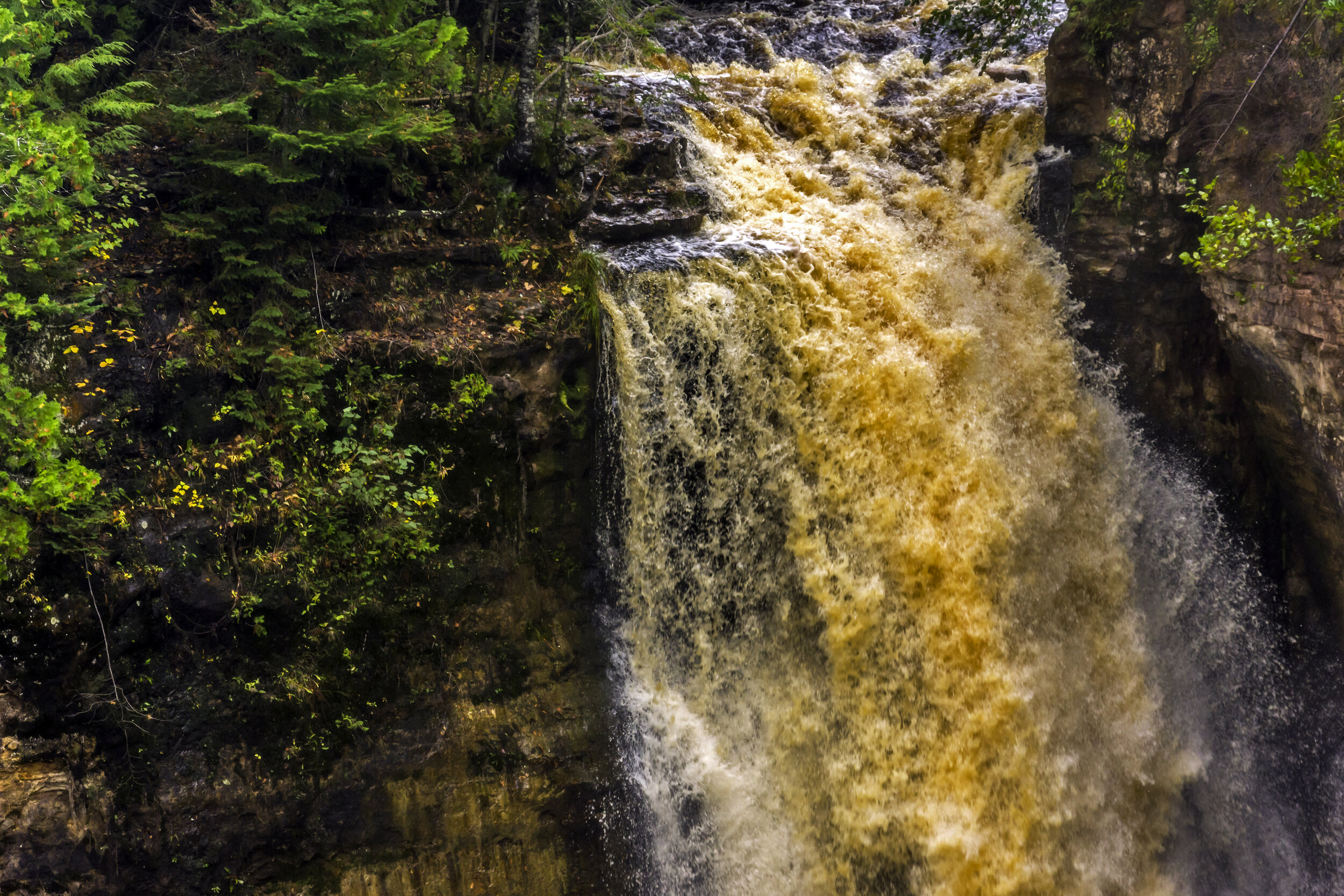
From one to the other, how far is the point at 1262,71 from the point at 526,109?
6.22 m

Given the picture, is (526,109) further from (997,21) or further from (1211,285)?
(1211,285)

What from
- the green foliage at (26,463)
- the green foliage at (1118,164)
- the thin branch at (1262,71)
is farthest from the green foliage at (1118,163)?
the green foliage at (26,463)

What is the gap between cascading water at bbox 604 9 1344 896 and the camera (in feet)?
20.4

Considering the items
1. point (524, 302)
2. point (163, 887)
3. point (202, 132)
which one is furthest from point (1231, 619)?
point (202, 132)

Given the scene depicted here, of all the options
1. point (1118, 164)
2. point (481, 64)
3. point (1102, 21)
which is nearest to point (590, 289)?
point (481, 64)

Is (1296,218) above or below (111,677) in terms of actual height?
above

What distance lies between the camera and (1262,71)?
550 cm

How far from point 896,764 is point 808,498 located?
2.41m

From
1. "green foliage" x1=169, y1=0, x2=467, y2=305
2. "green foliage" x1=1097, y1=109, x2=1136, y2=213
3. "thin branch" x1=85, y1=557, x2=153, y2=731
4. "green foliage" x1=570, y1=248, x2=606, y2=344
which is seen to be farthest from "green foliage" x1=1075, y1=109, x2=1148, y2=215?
"thin branch" x1=85, y1=557, x2=153, y2=731

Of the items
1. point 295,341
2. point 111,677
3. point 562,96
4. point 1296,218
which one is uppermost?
point 1296,218

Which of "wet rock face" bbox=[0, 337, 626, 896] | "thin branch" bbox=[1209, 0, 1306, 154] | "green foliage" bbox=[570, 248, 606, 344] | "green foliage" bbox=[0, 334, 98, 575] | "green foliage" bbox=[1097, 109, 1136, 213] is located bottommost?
"wet rock face" bbox=[0, 337, 626, 896]

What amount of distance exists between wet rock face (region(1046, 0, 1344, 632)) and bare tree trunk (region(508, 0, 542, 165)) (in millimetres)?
5276

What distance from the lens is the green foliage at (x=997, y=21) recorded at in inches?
299

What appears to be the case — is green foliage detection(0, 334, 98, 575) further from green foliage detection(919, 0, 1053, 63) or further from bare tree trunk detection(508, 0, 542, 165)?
green foliage detection(919, 0, 1053, 63)
